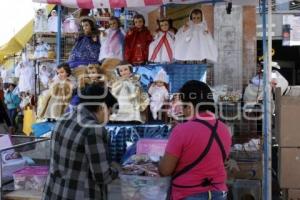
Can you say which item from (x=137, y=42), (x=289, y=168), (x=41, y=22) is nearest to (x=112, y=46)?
(x=137, y=42)

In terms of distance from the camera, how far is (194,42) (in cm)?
529

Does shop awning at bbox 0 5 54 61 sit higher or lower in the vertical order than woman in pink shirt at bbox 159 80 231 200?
higher

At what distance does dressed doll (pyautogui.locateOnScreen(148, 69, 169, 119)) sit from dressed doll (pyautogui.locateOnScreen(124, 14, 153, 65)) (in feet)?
0.99

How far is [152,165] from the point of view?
3.49m

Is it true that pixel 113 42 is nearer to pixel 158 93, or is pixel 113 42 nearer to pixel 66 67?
pixel 66 67

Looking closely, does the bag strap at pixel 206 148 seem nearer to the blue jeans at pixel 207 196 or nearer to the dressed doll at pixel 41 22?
the blue jeans at pixel 207 196

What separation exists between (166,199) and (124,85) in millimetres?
2380

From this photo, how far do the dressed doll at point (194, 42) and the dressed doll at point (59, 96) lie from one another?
136 centimetres

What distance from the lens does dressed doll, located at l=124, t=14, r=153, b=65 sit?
18.4 feet

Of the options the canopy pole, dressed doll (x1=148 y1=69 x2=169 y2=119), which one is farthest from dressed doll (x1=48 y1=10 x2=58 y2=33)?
the canopy pole

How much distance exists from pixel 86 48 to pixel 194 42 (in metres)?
1.40

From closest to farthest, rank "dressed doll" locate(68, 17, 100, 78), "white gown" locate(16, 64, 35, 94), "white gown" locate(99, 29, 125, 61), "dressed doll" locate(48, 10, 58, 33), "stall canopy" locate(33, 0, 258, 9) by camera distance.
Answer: "stall canopy" locate(33, 0, 258, 9)
"white gown" locate(99, 29, 125, 61)
"dressed doll" locate(68, 17, 100, 78)
"dressed doll" locate(48, 10, 58, 33)
"white gown" locate(16, 64, 35, 94)

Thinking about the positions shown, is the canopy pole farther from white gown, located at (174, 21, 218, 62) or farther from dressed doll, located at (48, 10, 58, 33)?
dressed doll, located at (48, 10, 58, 33)

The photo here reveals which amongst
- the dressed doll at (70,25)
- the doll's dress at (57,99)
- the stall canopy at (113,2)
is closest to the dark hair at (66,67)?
the doll's dress at (57,99)
